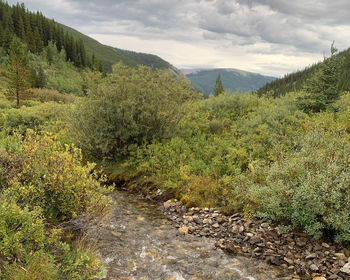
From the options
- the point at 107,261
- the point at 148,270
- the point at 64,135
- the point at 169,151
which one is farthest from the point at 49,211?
the point at 64,135

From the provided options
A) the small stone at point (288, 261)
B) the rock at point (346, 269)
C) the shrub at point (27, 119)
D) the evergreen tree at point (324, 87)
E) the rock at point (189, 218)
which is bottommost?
the rock at point (189, 218)

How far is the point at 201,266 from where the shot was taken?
22.7ft

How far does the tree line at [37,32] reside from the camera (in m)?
85.1

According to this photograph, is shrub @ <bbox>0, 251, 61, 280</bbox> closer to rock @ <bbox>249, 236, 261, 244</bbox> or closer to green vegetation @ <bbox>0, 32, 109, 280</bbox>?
green vegetation @ <bbox>0, 32, 109, 280</bbox>

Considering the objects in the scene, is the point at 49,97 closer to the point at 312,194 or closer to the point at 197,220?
the point at 197,220

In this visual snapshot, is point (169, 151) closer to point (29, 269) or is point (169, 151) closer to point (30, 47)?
point (29, 269)

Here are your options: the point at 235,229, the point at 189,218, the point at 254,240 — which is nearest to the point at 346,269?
the point at 254,240

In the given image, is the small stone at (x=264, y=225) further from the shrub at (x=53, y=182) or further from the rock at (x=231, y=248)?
the shrub at (x=53, y=182)

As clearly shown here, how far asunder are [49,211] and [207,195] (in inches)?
253

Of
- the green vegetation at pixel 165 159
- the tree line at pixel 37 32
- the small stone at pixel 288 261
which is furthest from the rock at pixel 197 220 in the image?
the tree line at pixel 37 32

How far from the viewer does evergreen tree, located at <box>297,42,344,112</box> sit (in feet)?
45.1

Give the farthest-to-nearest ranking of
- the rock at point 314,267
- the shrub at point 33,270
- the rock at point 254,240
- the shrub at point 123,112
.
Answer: the shrub at point 123,112 → the rock at point 254,240 → the rock at point 314,267 → the shrub at point 33,270

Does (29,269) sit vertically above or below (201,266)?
above

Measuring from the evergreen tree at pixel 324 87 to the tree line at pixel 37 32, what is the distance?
8117 cm
